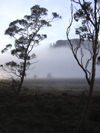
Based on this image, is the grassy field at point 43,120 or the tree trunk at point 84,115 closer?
the tree trunk at point 84,115

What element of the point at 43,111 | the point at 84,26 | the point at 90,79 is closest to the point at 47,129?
the point at 90,79

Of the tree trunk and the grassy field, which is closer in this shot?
the tree trunk

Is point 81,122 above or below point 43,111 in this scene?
above

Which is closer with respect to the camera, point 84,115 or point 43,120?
point 84,115

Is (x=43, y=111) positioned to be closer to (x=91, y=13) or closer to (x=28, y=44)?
(x=91, y=13)

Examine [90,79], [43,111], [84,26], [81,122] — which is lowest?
[43,111]

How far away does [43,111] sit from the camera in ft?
55.5

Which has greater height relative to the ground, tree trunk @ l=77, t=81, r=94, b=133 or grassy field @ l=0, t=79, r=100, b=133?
tree trunk @ l=77, t=81, r=94, b=133

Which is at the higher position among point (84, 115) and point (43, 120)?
point (84, 115)

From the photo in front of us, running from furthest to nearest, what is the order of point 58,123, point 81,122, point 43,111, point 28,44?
1. point 28,44
2. point 43,111
3. point 58,123
4. point 81,122

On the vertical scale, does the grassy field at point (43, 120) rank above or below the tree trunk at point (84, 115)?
below


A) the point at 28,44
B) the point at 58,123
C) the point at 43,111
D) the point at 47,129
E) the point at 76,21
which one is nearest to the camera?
the point at 47,129

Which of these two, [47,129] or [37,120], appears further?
[37,120]

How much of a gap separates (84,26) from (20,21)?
1529 cm
